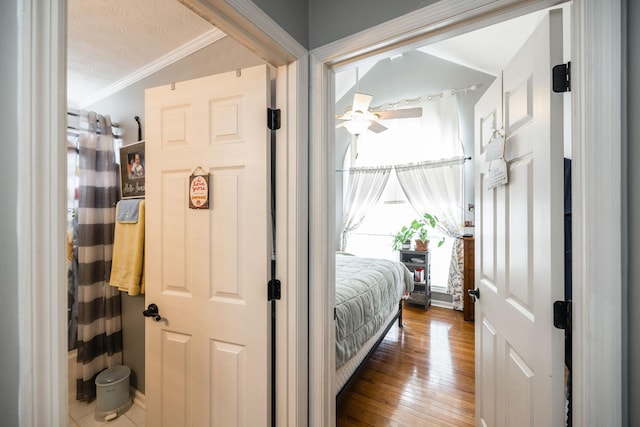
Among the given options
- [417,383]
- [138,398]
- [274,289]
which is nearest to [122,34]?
[274,289]

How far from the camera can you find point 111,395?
6.12 feet

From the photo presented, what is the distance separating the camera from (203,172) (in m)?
1.31

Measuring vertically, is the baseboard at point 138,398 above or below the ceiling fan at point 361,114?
below

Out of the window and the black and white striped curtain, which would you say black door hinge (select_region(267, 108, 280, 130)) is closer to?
the black and white striped curtain

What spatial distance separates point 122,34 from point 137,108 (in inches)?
20.6

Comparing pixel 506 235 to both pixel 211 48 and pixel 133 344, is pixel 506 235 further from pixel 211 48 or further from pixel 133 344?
pixel 133 344

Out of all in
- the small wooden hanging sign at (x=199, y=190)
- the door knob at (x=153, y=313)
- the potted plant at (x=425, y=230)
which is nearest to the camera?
the small wooden hanging sign at (x=199, y=190)

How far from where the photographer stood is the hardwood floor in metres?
1.87

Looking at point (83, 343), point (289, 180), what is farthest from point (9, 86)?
point (83, 343)

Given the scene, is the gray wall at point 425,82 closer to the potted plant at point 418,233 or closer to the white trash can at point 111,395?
the potted plant at point 418,233

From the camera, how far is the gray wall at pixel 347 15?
3.34ft

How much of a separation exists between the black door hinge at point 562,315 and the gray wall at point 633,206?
0.52 feet

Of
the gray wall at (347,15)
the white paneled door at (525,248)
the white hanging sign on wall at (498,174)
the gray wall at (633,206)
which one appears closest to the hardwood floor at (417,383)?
the white paneled door at (525,248)

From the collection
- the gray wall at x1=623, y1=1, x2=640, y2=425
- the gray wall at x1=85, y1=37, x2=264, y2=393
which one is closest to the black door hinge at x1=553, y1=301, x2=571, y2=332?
the gray wall at x1=623, y1=1, x2=640, y2=425
